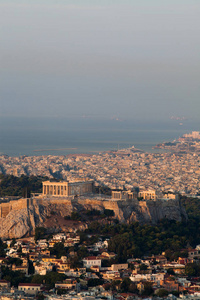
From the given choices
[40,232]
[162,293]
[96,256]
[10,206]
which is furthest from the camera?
[10,206]

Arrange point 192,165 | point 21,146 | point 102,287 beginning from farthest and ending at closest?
point 21,146
point 192,165
point 102,287

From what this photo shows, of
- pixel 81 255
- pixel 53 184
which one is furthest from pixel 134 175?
pixel 81 255

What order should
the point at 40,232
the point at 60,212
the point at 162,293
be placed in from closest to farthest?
1. the point at 162,293
2. the point at 40,232
3. the point at 60,212

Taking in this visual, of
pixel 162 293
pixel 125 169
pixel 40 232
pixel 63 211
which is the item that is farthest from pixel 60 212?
pixel 125 169

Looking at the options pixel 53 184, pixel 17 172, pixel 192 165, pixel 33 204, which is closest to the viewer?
pixel 33 204

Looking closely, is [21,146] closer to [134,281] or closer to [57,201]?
[57,201]

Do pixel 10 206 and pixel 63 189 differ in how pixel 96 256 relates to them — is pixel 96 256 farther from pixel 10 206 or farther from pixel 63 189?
pixel 63 189

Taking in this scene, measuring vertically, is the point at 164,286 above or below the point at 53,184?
below

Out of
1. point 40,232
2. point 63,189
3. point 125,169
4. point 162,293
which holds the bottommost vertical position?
point 162,293

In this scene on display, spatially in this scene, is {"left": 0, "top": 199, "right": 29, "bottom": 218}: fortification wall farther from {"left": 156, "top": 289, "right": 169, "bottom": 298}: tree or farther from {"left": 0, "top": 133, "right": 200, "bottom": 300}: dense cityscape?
{"left": 156, "top": 289, "right": 169, "bottom": 298}: tree
